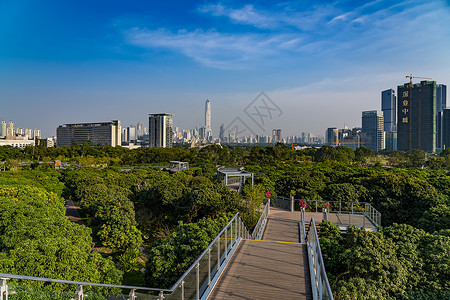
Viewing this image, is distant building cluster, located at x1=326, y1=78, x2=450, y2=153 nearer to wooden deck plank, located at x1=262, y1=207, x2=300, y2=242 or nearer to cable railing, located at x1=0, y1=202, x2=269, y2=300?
wooden deck plank, located at x1=262, y1=207, x2=300, y2=242

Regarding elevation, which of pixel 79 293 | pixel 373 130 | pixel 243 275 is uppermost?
pixel 373 130

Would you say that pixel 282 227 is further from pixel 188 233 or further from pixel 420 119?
pixel 420 119

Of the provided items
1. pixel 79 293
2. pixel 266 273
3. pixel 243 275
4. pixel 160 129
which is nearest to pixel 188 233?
pixel 243 275

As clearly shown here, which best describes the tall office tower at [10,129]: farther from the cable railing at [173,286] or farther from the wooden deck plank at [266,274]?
the wooden deck plank at [266,274]

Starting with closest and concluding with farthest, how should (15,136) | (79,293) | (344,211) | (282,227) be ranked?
(79,293)
(282,227)
(344,211)
(15,136)

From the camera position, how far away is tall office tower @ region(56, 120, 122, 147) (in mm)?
128000

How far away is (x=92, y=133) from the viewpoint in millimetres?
131250

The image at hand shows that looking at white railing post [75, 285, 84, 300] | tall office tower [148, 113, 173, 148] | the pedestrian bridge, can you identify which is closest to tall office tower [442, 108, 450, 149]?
tall office tower [148, 113, 173, 148]

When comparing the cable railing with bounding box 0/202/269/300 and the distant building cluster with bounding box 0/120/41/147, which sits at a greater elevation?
the distant building cluster with bounding box 0/120/41/147

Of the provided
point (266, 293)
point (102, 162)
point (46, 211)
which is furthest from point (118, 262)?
point (102, 162)

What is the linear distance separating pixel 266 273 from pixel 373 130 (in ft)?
602

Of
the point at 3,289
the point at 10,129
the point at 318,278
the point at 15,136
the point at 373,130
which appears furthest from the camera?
the point at 373,130

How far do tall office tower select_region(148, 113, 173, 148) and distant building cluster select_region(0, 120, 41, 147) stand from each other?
150ft

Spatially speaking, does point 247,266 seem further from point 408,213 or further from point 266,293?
point 408,213
